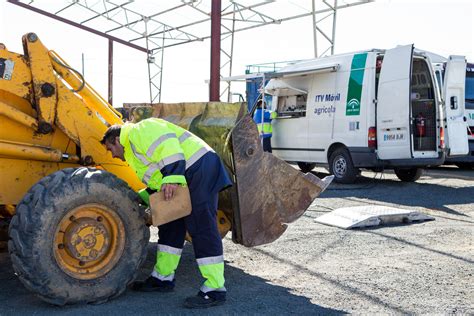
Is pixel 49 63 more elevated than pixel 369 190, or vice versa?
pixel 49 63

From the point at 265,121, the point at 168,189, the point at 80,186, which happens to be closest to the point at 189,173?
the point at 168,189

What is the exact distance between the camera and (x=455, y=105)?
1077 cm

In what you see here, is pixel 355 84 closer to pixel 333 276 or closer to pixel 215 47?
pixel 215 47

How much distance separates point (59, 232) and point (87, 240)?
0.65 ft

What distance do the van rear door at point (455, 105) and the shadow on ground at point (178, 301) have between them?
689 cm

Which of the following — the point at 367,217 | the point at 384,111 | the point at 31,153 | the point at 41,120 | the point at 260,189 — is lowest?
the point at 367,217

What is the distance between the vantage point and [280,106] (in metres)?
13.5

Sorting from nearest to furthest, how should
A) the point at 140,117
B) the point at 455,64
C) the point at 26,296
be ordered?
the point at 26,296 → the point at 140,117 → the point at 455,64

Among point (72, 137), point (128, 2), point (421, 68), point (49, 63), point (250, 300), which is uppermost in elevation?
point (128, 2)

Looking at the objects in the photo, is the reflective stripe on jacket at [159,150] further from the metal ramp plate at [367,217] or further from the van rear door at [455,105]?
the van rear door at [455,105]

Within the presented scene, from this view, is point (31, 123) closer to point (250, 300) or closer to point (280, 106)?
point (250, 300)

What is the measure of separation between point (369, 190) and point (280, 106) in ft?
11.0

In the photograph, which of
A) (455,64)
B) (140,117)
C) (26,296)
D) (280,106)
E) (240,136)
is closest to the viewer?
(26,296)

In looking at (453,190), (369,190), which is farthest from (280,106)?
(453,190)
